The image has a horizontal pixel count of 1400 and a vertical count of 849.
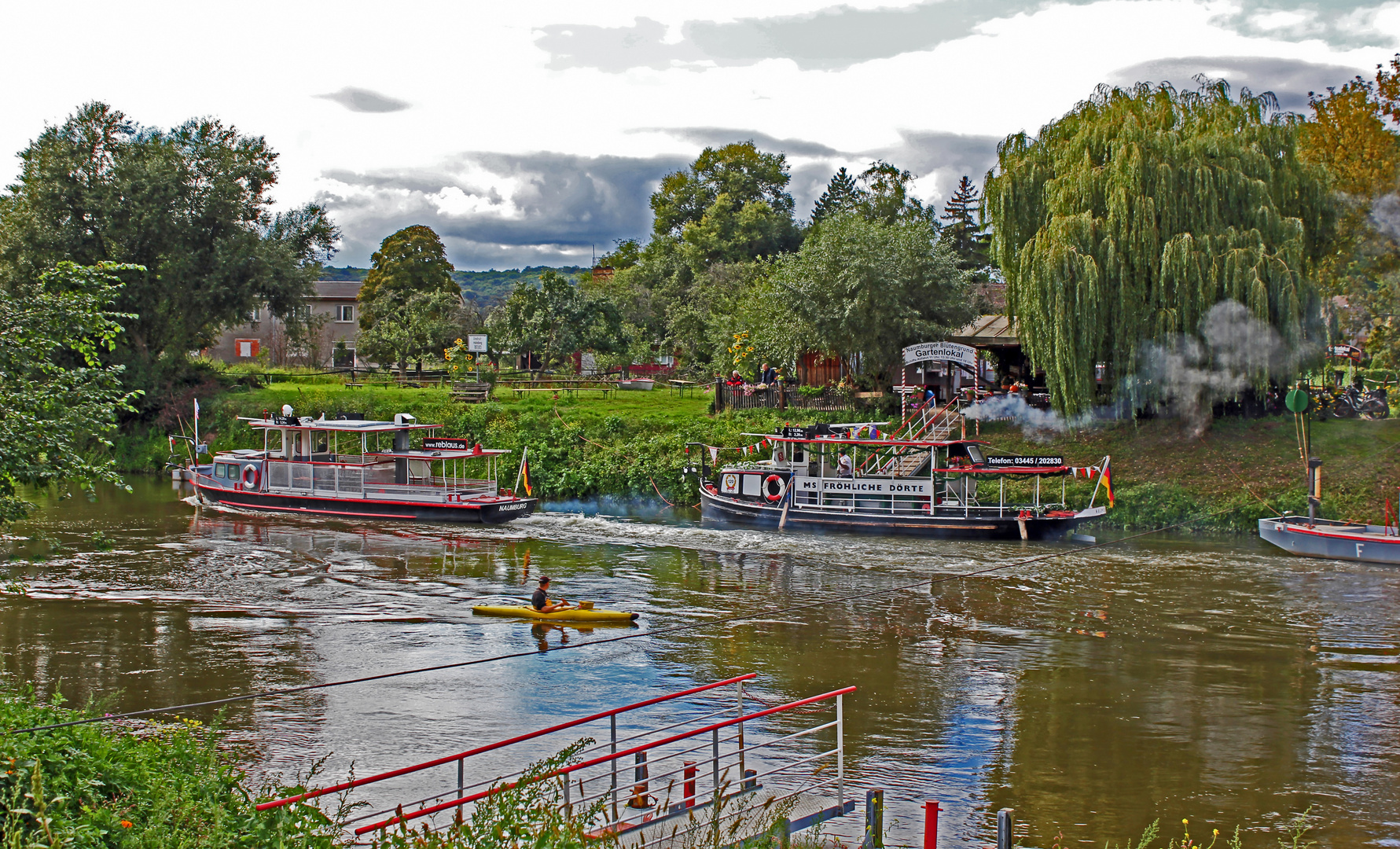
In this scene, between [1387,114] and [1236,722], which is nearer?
[1236,722]

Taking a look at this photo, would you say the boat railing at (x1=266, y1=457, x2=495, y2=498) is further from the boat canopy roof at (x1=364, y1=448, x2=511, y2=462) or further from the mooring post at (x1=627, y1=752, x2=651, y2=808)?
the mooring post at (x1=627, y1=752, x2=651, y2=808)

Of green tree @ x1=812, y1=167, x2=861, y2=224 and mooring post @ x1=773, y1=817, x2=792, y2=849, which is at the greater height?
green tree @ x1=812, y1=167, x2=861, y2=224

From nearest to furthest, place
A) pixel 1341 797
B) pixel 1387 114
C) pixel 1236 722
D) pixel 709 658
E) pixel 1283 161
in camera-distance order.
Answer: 1. pixel 1341 797
2. pixel 1236 722
3. pixel 709 658
4. pixel 1283 161
5. pixel 1387 114

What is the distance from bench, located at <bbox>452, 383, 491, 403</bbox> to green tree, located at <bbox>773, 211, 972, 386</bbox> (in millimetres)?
16156

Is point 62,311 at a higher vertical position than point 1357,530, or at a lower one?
higher

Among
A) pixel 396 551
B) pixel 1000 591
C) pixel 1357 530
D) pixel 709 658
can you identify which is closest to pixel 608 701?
pixel 709 658

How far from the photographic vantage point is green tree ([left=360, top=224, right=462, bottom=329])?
8288cm

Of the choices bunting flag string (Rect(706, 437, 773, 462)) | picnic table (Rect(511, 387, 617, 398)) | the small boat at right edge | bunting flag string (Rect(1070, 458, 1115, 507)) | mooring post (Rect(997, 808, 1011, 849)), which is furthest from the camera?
picnic table (Rect(511, 387, 617, 398))

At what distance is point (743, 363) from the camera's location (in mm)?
53312

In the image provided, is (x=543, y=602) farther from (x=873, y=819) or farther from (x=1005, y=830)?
(x=1005, y=830)

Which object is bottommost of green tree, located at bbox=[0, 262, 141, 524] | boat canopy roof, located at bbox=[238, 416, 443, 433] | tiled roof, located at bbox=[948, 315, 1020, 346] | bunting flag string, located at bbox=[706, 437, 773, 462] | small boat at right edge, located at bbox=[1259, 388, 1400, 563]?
small boat at right edge, located at bbox=[1259, 388, 1400, 563]

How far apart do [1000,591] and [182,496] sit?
33.5 meters

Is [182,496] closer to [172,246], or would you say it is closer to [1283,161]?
[172,246]

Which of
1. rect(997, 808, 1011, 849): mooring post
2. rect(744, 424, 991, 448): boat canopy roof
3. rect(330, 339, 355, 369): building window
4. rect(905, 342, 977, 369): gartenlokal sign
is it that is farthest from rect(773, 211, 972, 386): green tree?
rect(330, 339, 355, 369): building window
